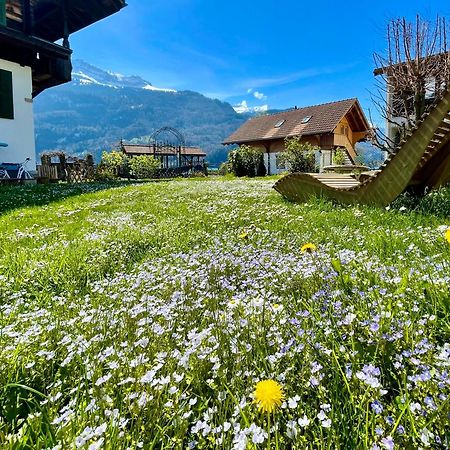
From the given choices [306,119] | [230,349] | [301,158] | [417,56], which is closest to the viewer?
[230,349]

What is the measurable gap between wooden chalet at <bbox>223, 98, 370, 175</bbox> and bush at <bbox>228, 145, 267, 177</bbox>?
4.36m

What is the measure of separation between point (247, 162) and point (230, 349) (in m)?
27.0

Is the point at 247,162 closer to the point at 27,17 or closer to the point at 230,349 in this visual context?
the point at 27,17

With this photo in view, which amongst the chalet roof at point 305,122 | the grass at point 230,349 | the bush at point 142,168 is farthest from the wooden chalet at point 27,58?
the chalet roof at point 305,122

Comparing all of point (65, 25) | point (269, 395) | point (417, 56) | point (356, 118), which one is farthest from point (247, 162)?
point (269, 395)

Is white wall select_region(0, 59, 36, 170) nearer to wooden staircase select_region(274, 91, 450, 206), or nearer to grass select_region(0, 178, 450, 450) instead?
wooden staircase select_region(274, 91, 450, 206)

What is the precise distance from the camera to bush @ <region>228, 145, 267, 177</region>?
2775 centimetres

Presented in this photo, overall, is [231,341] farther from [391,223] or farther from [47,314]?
[391,223]

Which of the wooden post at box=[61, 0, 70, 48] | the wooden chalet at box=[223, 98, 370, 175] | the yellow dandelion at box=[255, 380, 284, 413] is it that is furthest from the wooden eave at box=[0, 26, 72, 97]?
the wooden chalet at box=[223, 98, 370, 175]

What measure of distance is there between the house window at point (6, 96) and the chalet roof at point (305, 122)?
24.5 m

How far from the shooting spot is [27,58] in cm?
1659

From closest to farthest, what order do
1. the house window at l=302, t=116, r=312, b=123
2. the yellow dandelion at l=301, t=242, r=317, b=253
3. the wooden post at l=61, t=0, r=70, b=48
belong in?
the yellow dandelion at l=301, t=242, r=317, b=253, the wooden post at l=61, t=0, r=70, b=48, the house window at l=302, t=116, r=312, b=123

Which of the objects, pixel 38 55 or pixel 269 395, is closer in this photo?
pixel 269 395

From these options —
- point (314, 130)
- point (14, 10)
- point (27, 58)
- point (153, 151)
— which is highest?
point (14, 10)
